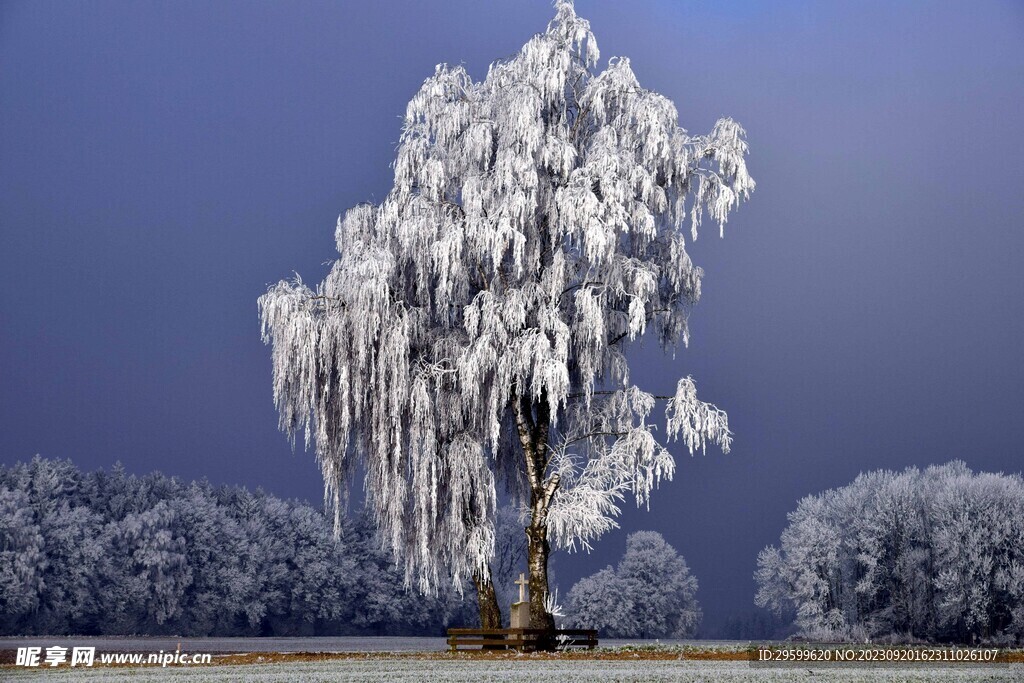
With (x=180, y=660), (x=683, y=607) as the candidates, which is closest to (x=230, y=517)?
(x=683, y=607)

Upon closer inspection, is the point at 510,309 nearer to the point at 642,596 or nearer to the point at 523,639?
the point at 523,639

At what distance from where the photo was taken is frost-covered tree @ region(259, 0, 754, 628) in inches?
938

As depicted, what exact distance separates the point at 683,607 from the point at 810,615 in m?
27.7

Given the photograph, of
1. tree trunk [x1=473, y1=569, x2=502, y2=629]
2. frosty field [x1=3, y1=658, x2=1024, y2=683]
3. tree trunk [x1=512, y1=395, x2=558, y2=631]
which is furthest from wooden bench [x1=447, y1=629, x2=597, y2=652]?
frosty field [x1=3, y1=658, x2=1024, y2=683]

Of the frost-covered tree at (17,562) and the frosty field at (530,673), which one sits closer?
the frosty field at (530,673)

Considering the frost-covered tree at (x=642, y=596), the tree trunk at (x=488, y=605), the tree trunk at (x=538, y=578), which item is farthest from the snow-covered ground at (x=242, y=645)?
the frost-covered tree at (x=642, y=596)

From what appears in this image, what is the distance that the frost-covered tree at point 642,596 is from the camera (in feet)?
243

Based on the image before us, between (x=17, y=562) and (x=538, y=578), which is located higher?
(x=17, y=562)

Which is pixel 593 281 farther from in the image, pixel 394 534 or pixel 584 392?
pixel 394 534

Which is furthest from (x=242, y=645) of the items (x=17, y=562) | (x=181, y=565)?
(x=181, y=565)

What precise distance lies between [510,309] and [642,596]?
5448 centimetres

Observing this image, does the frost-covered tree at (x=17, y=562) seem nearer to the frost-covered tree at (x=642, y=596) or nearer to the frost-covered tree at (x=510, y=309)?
the frost-covered tree at (x=510, y=309)

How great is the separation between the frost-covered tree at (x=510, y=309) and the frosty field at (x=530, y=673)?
4.06 m

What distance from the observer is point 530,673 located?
59.3 ft
